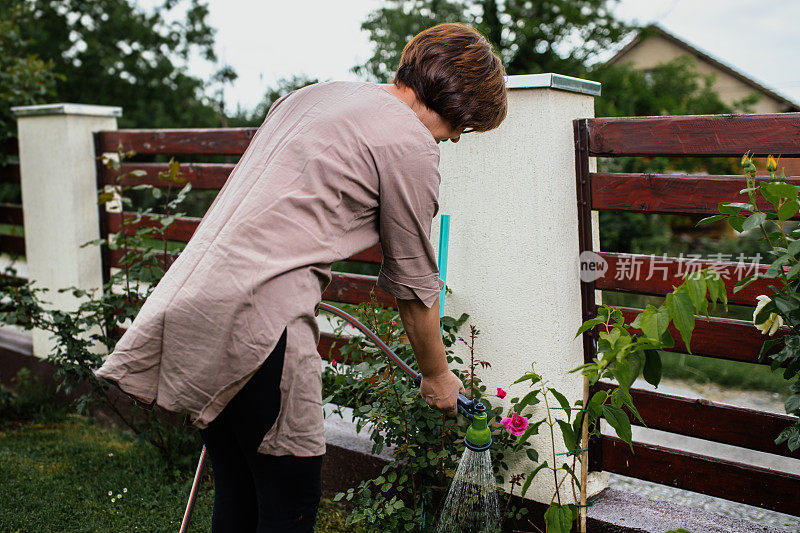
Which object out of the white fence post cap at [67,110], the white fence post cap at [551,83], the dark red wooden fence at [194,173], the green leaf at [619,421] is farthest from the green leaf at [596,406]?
the white fence post cap at [67,110]

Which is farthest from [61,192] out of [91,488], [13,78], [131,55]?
[131,55]

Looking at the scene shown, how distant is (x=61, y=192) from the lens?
4520 mm

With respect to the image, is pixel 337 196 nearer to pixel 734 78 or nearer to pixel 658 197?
pixel 658 197

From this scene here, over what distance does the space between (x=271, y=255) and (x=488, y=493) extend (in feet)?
4.07

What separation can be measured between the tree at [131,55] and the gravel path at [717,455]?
14364mm

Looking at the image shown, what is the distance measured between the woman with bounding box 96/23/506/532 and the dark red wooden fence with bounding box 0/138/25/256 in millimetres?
4056

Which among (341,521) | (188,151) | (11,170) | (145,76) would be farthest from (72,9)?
(341,521)

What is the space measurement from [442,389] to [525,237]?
982 millimetres

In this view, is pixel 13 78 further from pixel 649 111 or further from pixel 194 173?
pixel 649 111

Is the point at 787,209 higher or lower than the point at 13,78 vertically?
lower

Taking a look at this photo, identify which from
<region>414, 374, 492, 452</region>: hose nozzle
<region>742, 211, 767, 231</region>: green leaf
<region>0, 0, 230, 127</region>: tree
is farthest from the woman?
<region>0, 0, 230, 127</region>: tree

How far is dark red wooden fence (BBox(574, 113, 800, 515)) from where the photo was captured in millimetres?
2410

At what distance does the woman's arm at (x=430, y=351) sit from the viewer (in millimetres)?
1844

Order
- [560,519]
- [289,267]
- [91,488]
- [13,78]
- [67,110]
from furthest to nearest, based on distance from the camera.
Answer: [13,78] → [67,110] → [91,488] → [560,519] → [289,267]
